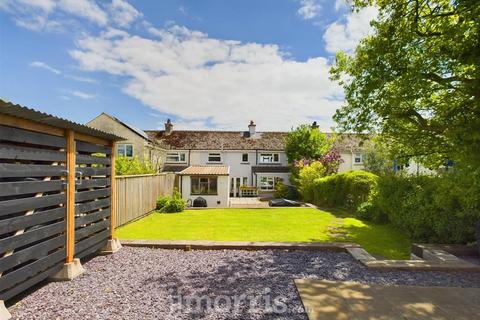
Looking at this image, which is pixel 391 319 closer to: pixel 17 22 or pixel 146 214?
pixel 17 22

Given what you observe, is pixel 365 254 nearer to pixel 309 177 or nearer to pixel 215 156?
pixel 309 177

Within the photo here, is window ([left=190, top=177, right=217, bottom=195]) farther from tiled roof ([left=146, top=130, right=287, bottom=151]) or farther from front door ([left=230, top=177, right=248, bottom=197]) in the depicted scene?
tiled roof ([left=146, top=130, right=287, bottom=151])

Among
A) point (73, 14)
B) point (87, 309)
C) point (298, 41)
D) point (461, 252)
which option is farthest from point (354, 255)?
point (73, 14)

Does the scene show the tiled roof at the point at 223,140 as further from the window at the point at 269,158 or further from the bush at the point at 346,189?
the bush at the point at 346,189

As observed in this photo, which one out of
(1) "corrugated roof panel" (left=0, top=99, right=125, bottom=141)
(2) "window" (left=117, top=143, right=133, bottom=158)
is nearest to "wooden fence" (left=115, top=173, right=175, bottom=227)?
(1) "corrugated roof panel" (left=0, top=99, right=125, bottom=141)

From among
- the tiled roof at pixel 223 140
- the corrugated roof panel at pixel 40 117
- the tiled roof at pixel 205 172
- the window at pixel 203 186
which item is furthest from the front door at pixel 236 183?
the corrugated roof panel at pixel 40 117

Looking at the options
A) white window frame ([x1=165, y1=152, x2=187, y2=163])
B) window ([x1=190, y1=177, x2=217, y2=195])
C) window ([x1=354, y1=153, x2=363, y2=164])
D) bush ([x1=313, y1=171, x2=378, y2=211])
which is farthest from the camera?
window ([x1=354, y1=153, x2=363, y2=164])

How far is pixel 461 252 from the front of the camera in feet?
21.5

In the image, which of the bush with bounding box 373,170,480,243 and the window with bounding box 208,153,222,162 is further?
the window with bounding box 208,153,222,162

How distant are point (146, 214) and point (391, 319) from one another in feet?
41.8

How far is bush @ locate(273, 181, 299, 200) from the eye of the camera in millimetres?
27344

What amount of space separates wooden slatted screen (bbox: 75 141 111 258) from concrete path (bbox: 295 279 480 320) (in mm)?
4376

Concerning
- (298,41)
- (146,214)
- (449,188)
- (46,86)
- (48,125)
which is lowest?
(146,214)

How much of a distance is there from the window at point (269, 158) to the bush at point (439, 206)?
892 inches
